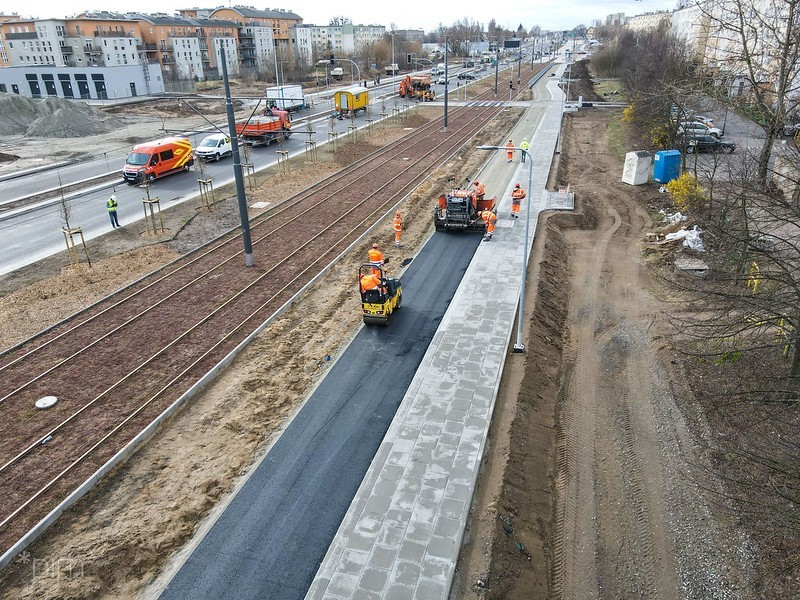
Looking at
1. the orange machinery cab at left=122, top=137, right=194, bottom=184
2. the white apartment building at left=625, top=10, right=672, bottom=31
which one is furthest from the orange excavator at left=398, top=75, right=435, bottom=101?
the white apartment building at left=625, top=10, right=672, bottom=31

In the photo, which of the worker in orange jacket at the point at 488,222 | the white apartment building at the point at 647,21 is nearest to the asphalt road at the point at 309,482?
the worker in orange jacket at the point at 488,222

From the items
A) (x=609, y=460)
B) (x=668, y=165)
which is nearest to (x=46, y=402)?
(x=609, y=460)

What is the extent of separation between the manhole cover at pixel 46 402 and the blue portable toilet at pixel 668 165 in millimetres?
28735

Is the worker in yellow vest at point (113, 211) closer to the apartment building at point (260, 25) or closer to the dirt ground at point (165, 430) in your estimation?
the dirt ground at point (165, 430)

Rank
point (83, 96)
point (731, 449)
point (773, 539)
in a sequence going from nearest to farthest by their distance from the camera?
point (773, 539)
point (731, 449)
point (83, 96)

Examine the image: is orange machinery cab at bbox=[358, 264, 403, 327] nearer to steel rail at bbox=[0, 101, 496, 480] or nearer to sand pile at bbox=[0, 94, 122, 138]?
steel rail at bbox=[0, 101, 496, 480]

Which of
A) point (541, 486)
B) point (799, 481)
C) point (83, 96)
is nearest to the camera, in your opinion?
point (799, 481)

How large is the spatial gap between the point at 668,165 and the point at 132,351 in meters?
27.0

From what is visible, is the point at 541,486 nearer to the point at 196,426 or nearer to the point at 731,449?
the point at 731,449

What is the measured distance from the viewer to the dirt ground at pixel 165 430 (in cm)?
862

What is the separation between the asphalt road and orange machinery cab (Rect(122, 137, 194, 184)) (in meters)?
21.4

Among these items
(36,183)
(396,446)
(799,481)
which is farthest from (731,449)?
(36,183)

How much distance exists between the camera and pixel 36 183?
32031 mm

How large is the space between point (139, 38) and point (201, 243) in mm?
75148
